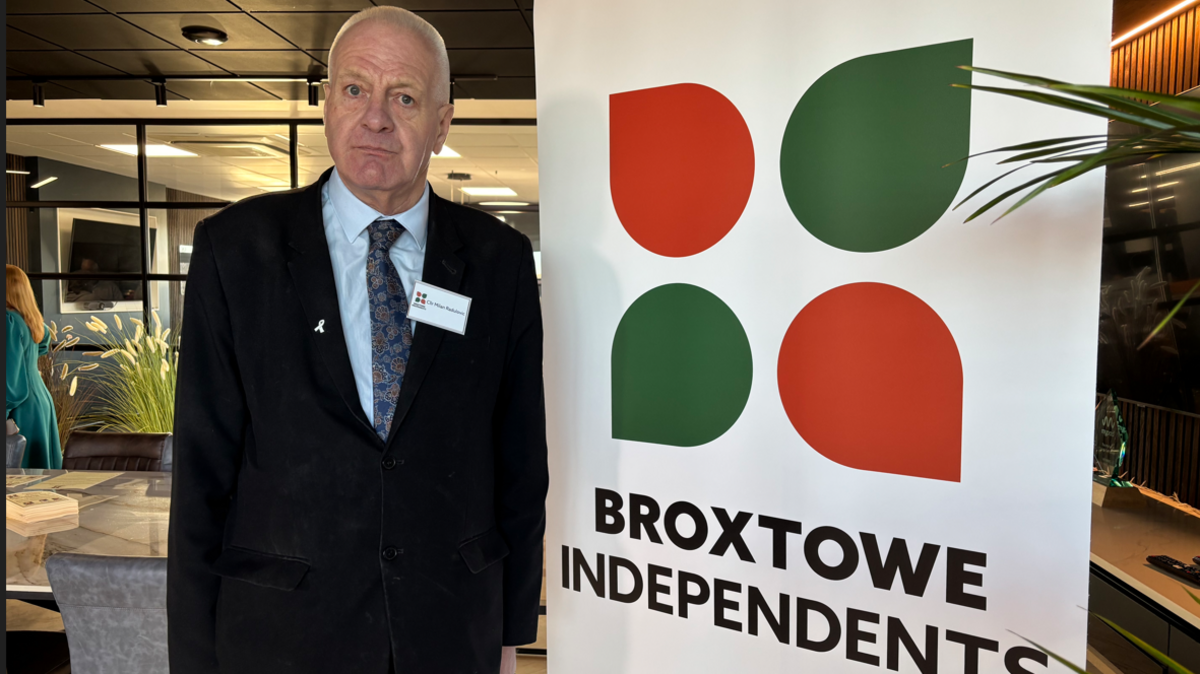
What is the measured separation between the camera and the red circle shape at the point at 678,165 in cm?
155

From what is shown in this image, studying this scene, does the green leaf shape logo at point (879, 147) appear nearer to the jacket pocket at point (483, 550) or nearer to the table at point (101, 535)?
the jacket pocket at point (483, 550)

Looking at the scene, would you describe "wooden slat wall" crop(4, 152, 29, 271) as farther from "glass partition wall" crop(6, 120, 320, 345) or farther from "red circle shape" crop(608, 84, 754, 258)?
"red circle shape" crop(608, 84, 754, 258)

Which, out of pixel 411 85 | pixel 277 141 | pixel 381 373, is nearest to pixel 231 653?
pixel 381 373

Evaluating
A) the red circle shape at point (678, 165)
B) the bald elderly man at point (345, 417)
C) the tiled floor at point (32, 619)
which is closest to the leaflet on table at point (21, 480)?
the tiled floor at point (32, 619)

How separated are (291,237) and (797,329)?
948 millimetres

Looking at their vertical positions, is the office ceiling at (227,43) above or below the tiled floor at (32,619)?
above

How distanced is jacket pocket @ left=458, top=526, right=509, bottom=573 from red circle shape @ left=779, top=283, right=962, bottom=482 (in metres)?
0.62

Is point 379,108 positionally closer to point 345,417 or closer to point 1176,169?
point 345,417

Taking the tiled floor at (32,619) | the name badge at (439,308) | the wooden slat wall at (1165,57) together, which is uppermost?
the wooden slat wall at (1165,57)

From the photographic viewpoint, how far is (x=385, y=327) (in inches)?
51.3

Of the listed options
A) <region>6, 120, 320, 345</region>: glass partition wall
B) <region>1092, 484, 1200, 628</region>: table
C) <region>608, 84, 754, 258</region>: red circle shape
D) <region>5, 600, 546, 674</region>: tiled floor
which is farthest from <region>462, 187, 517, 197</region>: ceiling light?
<region>608, 84, 754, 258</region>: red circle shape

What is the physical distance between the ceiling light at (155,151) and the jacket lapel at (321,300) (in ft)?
22.5

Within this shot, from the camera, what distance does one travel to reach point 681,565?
165 cm

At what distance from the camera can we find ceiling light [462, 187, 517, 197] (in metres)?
9.93
